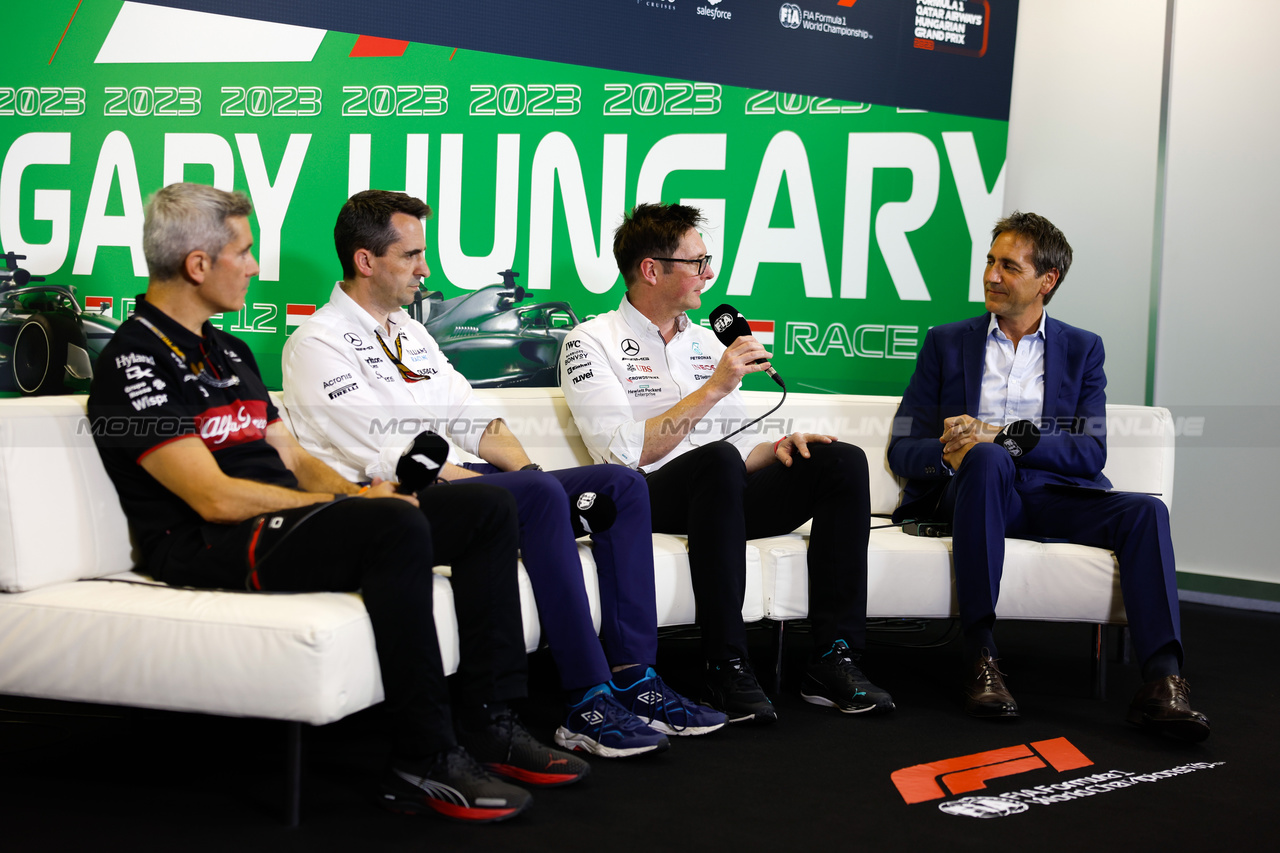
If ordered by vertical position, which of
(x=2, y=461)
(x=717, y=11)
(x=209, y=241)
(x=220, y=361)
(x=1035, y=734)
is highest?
(x=717, y=11)

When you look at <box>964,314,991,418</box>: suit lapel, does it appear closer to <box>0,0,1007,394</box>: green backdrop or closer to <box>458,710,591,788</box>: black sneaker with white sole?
<box>0,0,1007,394</box>: green backdrop

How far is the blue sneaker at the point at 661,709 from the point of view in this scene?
89.3 inches

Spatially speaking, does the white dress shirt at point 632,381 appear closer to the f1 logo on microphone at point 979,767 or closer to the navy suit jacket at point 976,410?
the navy suit jacket at point 976,410

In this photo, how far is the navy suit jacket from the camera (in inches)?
113

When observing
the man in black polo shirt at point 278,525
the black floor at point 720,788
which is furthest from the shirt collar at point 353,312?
the black floor at point 720,788

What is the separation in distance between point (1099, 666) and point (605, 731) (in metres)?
1.42

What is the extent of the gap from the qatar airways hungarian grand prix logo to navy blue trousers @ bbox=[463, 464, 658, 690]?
0.62 m

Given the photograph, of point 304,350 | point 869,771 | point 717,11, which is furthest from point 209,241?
point 717,11

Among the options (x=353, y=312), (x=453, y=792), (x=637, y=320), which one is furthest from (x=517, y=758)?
(x=637, y=320)

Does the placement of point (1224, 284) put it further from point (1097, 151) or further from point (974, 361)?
point (974, 361)

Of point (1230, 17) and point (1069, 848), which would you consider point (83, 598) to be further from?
point (1230, 17)

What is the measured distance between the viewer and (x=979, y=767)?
7.22 ft

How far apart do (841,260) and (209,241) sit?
2460mm

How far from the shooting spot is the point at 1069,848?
1807 mm
